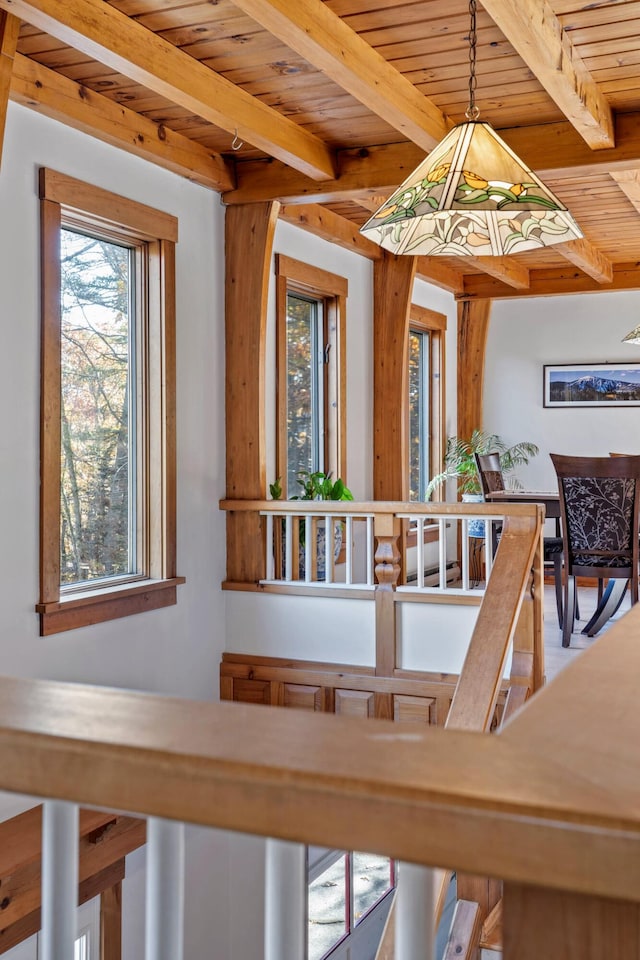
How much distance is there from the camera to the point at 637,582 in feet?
17.3

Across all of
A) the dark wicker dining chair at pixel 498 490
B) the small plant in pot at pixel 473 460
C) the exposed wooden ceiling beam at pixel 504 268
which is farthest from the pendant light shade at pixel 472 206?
the small plant in pot at pixel 473 460

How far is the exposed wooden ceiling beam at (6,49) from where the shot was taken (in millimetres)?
2988

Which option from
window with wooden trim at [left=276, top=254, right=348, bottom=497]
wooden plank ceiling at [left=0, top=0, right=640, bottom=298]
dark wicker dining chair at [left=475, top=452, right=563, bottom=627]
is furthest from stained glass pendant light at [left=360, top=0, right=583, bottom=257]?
dark wicker dining chair at [left=475, top=452, right=563, bottom=627]

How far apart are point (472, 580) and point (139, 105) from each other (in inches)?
210

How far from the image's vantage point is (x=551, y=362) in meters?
8.41

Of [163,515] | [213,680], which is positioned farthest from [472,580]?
[163,515]

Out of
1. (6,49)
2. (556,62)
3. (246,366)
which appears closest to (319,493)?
(246,366)

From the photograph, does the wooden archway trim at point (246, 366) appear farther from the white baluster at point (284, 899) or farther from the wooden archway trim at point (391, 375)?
the white baluster at point (284, 899)

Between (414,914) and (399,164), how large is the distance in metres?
4.35

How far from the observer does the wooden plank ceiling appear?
10.1 feet

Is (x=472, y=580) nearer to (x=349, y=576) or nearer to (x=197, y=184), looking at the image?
(x=349, y=576)

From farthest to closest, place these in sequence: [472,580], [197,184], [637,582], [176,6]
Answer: [472,580]
[637,582]
[197,184]
[176,6]

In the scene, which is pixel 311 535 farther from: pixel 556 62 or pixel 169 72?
pixel 556 62

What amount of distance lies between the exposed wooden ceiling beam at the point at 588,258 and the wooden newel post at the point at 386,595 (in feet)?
8.29
